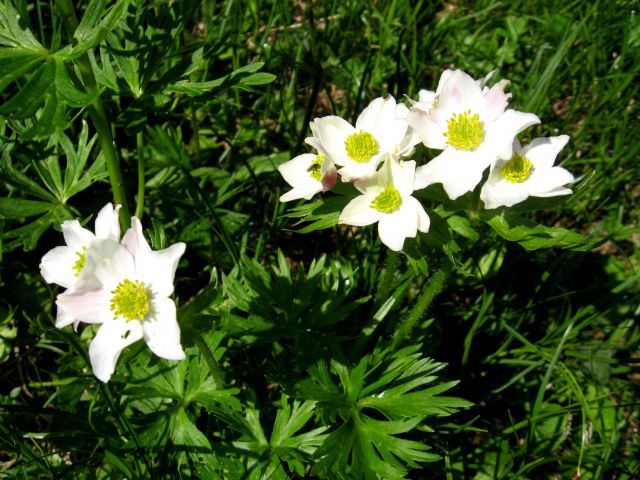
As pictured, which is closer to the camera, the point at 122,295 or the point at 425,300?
the point at 122,295

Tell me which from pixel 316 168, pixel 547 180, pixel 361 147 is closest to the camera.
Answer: pixel 547 180

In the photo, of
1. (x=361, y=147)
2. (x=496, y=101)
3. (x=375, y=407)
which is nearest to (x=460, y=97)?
(x=496, y=101)

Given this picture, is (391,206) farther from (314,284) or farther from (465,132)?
(314,284)

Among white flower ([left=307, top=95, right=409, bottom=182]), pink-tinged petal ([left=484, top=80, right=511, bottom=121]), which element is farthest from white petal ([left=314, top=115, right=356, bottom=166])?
pink-tinged petal ([left=484, top=80, right=511, bottom=121])

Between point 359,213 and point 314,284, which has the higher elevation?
point 359,213

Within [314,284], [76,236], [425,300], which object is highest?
[76,236]

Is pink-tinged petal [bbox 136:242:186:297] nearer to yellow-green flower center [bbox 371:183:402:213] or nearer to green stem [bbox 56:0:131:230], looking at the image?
green stem [bbox 56:0:131:230]

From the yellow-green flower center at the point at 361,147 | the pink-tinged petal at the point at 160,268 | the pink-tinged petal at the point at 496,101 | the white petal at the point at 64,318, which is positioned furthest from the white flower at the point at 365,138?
the white petal at the point at 64,318
